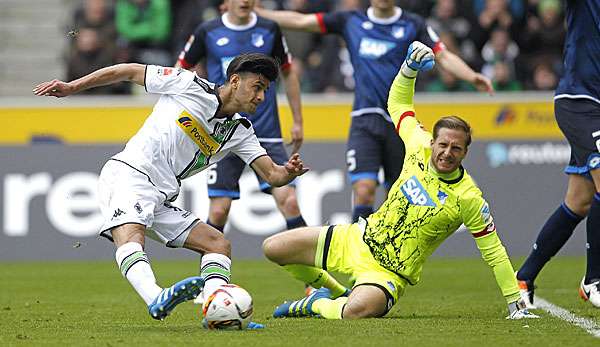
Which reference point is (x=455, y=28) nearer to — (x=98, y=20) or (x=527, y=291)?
(x=98, y=20)

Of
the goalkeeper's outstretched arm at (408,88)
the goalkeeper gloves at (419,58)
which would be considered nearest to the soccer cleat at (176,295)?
the goalkeeper's outstretched arm at (408,88)

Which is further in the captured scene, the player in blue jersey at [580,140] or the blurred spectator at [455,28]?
the blurred spectator at [455,28]

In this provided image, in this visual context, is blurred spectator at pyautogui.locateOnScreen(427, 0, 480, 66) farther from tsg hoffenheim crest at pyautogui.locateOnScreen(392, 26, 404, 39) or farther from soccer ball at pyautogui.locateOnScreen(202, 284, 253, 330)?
soccer ball at pyautogui.locateOnScreen(202, 284, 253, 330)

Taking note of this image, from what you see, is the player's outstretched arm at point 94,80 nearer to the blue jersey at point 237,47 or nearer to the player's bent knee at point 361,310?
the player's bent knee at point 361,310

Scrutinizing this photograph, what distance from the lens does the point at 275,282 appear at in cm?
1149

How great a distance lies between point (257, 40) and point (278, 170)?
276cm

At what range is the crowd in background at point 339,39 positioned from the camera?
56.3ft

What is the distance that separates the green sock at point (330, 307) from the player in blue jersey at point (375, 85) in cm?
257

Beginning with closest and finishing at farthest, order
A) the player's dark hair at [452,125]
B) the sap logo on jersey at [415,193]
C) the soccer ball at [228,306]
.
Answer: the soccer ball at [228,306], the player's dark hair at [452,125], the sap logo on jersey at [415,193]

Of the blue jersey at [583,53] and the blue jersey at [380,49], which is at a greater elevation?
the blue jersey at [583,53]

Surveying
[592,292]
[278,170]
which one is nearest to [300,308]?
[278,170]

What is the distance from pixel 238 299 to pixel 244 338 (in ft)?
1.22

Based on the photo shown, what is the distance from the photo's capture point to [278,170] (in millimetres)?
7754

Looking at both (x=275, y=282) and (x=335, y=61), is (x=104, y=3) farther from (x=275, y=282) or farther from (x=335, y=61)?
(x=275, y=282)
